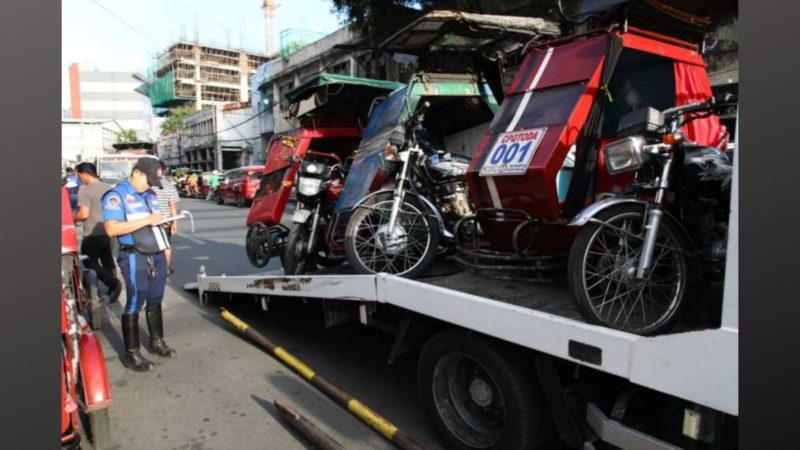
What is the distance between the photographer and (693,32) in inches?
148

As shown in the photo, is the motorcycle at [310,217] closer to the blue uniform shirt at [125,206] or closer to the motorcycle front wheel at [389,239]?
the motorcycle front wheel at [389,239]

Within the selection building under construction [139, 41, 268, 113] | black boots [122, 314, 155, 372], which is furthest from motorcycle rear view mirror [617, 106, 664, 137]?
building under construction [139, 41, 268, 113]

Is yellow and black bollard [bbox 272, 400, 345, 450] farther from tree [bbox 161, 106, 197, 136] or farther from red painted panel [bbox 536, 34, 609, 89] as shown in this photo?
tree [bbox 161, 106, 197, 136]

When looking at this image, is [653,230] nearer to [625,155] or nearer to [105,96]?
[625,155]

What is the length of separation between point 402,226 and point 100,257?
16.9ft

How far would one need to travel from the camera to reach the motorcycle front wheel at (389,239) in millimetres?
4348

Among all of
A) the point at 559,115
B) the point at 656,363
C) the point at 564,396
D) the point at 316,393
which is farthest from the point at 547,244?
the point at 316,393

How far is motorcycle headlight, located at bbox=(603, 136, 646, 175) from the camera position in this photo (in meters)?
2.80

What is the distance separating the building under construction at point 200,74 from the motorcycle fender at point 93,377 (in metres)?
62.4

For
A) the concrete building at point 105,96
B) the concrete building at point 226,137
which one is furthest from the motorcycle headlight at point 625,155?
the concrete building at point 105,96

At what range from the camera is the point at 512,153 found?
3.45m

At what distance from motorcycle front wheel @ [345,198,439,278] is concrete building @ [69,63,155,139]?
88219 millimetres
